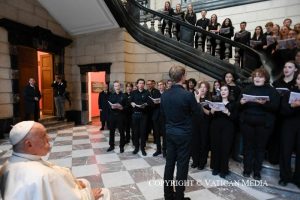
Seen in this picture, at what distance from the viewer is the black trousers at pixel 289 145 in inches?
116

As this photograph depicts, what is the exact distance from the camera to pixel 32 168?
55.5 inches

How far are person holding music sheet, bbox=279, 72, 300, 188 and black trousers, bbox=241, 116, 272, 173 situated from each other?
0.20m

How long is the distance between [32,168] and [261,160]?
2.84 m

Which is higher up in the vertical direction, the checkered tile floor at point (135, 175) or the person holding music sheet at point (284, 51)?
the person holding music sheet at point (284, 51)

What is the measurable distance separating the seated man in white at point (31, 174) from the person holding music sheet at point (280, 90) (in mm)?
2706

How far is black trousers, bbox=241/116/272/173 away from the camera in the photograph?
310 cm

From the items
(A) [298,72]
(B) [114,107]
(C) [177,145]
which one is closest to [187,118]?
(C) [177,145]

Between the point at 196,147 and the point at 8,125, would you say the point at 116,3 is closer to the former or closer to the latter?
the point at 8,125

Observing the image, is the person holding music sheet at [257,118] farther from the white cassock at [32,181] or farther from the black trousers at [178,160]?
the white cassock at [32,181]

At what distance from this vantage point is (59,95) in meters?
7.81

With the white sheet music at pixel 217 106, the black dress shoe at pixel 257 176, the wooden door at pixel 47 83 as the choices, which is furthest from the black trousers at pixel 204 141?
the wooden door at pixel 47 83

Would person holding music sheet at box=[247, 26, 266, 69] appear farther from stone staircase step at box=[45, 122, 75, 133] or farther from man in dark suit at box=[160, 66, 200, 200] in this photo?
stone staircase step at box=[45, 122, 75, 133]

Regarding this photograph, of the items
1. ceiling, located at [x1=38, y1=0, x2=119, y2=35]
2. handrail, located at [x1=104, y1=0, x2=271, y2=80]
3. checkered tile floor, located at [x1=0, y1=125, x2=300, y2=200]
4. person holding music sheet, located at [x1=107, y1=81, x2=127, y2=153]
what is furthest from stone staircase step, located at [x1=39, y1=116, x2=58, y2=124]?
handrail, located at [x1=104, y1=0, x2=271, y2=80]

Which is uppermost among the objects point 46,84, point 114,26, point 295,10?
point 295,10
